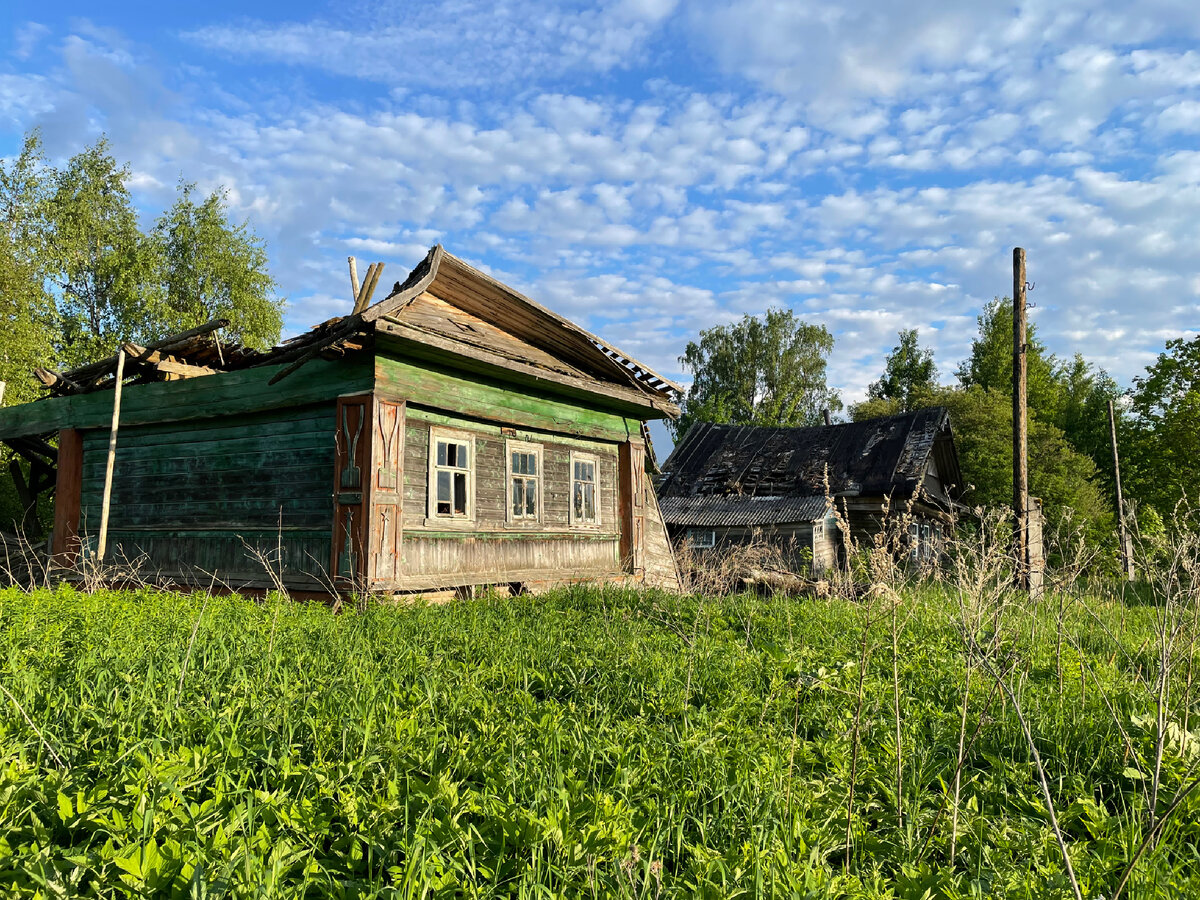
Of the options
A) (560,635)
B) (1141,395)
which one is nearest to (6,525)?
(560,635)

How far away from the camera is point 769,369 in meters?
39.8

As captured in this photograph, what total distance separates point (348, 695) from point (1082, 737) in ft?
12.3

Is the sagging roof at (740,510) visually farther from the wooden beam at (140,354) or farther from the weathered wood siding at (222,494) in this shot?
the wooden beam at (140,354)

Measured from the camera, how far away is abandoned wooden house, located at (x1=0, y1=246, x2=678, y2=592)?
8398 mm

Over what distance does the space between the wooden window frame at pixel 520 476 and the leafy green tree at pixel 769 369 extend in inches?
1122

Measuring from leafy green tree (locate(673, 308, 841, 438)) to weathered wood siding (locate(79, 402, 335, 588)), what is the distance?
30.6 meters

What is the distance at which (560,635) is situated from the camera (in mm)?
5746

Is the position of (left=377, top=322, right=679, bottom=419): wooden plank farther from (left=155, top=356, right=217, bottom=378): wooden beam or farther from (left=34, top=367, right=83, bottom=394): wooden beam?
(left=34, top=367, right=83, bottom=394): wooden beam

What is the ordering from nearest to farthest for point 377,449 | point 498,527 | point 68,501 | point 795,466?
point 377,449
point 498,527
point 68,501
point 795,466

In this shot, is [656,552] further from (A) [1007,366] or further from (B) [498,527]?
(A) [1007,366]

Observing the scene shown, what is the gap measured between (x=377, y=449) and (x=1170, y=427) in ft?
91.1

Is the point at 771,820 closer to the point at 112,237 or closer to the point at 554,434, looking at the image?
the point at 554,434

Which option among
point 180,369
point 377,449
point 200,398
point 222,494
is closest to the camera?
point 377,449

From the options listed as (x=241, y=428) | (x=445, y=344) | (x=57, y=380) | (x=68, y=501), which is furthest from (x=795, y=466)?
(x=57, y=380)
